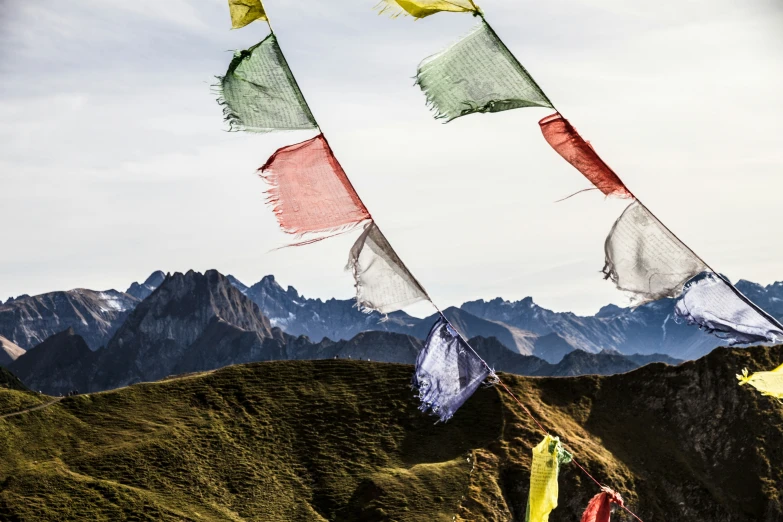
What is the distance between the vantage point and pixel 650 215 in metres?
16.7

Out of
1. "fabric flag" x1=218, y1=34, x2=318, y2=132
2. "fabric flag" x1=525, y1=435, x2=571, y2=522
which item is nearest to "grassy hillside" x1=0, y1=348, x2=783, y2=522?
"fabric flag" x1=525, y1=435, x2=571, y2=522

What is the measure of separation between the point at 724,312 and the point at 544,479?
248 inches

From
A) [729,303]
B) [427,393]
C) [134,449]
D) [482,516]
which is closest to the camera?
[729,303]

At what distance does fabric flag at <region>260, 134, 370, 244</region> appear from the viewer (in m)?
18.3

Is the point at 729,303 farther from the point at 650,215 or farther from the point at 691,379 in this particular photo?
the point at 691,379

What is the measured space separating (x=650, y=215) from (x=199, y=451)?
5412cm

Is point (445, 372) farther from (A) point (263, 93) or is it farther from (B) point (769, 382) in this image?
(A) point (263, 93)

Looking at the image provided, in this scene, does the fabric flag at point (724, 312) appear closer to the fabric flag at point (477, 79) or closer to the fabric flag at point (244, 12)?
the fabric flag at point (477, 79)

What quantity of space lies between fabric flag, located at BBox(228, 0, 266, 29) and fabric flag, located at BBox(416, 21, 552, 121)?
4.07 metres

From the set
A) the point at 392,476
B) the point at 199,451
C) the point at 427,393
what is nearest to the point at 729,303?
the point at 427,393

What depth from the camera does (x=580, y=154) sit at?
1720cm

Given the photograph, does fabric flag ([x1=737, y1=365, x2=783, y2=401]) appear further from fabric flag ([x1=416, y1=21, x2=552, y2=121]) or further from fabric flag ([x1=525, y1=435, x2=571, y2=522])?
fabric flag ([x1=416, y1=21, x2=552, y2=121])

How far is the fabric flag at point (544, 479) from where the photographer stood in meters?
19.9

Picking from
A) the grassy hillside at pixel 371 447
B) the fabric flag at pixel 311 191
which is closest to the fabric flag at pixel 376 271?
the fabric flag at pixel 311 191
